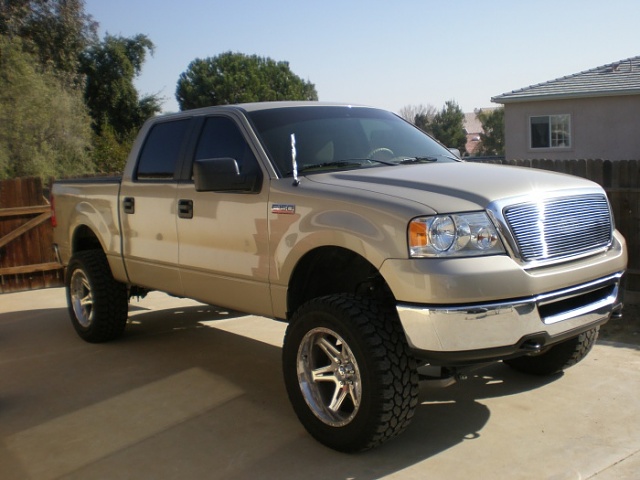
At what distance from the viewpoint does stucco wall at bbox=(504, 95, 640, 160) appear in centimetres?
2388

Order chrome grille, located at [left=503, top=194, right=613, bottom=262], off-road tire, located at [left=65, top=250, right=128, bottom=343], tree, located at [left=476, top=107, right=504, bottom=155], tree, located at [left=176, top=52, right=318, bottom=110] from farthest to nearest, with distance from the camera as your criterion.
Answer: tree, located at [left=176, top=52, right=318, bottom=110] → tree, located at [left=476, top=107, right=504, bottom=155] → off-road tire, located at [left=65, top=250, right=128, bottom=343] → chrome grille, located at [left=503, top=194, right=613, bottom=262]

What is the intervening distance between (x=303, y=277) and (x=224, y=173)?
846 mm

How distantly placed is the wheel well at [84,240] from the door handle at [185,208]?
198 centimetres

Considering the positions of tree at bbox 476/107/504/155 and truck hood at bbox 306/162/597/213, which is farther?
tree at bbox 476/107/504/155

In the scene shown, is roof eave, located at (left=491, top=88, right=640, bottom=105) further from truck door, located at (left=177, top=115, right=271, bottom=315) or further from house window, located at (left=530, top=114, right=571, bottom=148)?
truck door, located at (left=177, top=115, right=271, bottom=315)

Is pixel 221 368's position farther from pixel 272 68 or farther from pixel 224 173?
pixel 272 68

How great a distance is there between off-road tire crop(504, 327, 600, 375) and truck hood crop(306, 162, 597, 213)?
1.16 meters

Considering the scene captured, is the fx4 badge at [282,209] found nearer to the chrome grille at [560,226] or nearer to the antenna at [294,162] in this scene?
the antenna at [294,162]

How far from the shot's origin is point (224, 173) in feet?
16.1

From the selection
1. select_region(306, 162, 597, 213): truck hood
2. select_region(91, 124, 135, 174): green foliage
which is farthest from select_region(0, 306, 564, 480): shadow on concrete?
select_region(91, 124, 135, 174): green foliage

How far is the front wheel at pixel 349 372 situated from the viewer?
158 inches

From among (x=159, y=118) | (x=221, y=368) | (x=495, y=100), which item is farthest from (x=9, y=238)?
(x=495, y=100)

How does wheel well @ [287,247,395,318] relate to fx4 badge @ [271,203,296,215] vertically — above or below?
below

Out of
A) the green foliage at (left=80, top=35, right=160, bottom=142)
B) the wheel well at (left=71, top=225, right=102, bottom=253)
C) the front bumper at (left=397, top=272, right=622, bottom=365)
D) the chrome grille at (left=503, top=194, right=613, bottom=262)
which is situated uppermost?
the green foliage at (left=80, top=35, right=160, bottom=142)
